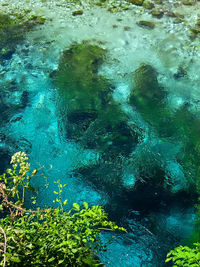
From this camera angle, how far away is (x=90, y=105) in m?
5.21

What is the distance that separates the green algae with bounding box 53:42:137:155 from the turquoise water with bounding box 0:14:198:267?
120mm

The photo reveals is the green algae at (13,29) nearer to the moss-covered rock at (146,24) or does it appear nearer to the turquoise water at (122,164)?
the turquoise water at (122,164)

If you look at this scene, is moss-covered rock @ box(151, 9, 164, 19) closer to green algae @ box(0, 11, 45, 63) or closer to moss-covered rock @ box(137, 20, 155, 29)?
moss-covered rock @ box(137, 20, 155, 29)

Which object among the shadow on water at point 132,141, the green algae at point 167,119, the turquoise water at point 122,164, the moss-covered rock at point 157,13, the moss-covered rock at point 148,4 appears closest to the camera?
the turquoise water at point 122,164

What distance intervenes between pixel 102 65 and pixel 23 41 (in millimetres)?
2282

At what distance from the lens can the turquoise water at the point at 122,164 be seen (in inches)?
138

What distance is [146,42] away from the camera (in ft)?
21.4

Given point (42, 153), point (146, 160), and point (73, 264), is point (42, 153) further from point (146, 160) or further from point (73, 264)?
point (73, 264)

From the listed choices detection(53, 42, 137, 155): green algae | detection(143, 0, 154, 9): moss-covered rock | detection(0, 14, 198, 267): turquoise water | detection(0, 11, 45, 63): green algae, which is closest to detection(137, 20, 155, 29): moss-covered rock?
detection(143, 0, 154, 9): moss-covered rock

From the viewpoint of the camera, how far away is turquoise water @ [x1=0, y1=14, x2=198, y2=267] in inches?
138

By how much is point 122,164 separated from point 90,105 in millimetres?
1506

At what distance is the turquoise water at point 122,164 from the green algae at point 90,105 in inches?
4.7

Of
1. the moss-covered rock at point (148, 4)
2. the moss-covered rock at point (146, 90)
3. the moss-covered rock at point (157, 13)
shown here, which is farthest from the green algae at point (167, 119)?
the moss-covered rock at point (148, 4)

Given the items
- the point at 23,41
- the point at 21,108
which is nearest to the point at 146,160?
the point at 21,108
